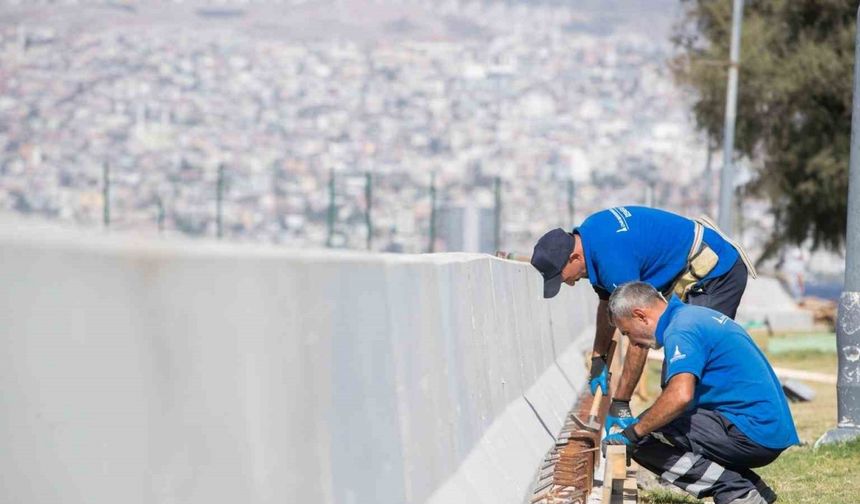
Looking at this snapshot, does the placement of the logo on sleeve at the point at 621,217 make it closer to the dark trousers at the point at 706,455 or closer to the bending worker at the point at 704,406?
the bending worker at the point at 704,406

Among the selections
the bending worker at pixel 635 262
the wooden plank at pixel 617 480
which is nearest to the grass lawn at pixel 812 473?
the wooden plank at pixel 617 480

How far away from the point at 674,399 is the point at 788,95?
94.1ft

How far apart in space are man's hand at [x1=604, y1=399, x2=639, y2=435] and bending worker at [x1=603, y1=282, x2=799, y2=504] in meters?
0.05

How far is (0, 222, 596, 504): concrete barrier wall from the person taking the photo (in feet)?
9.02

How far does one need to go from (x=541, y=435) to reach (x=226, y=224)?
32939 mm

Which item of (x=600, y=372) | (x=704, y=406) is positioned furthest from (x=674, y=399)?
(x=600, y=372)

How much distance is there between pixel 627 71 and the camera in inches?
7574

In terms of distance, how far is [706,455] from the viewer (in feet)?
23.7

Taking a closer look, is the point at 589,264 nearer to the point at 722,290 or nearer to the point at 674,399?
the point at 722,290

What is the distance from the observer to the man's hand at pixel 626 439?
703cm

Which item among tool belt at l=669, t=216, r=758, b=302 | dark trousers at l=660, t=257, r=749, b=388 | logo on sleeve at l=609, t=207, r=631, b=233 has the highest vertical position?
logo on sleeve at l=609, t=207, r=631, b=233

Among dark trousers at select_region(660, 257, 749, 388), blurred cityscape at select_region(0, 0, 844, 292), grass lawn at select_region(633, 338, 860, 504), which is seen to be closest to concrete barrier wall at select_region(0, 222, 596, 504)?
dark trousers at select_region(660, 257, 749, 388)

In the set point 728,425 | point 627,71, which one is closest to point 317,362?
point 728,425

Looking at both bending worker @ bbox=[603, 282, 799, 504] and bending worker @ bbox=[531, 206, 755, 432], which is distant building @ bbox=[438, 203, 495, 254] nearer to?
bending worker @ bbox=[531, 206, 755, 432]
